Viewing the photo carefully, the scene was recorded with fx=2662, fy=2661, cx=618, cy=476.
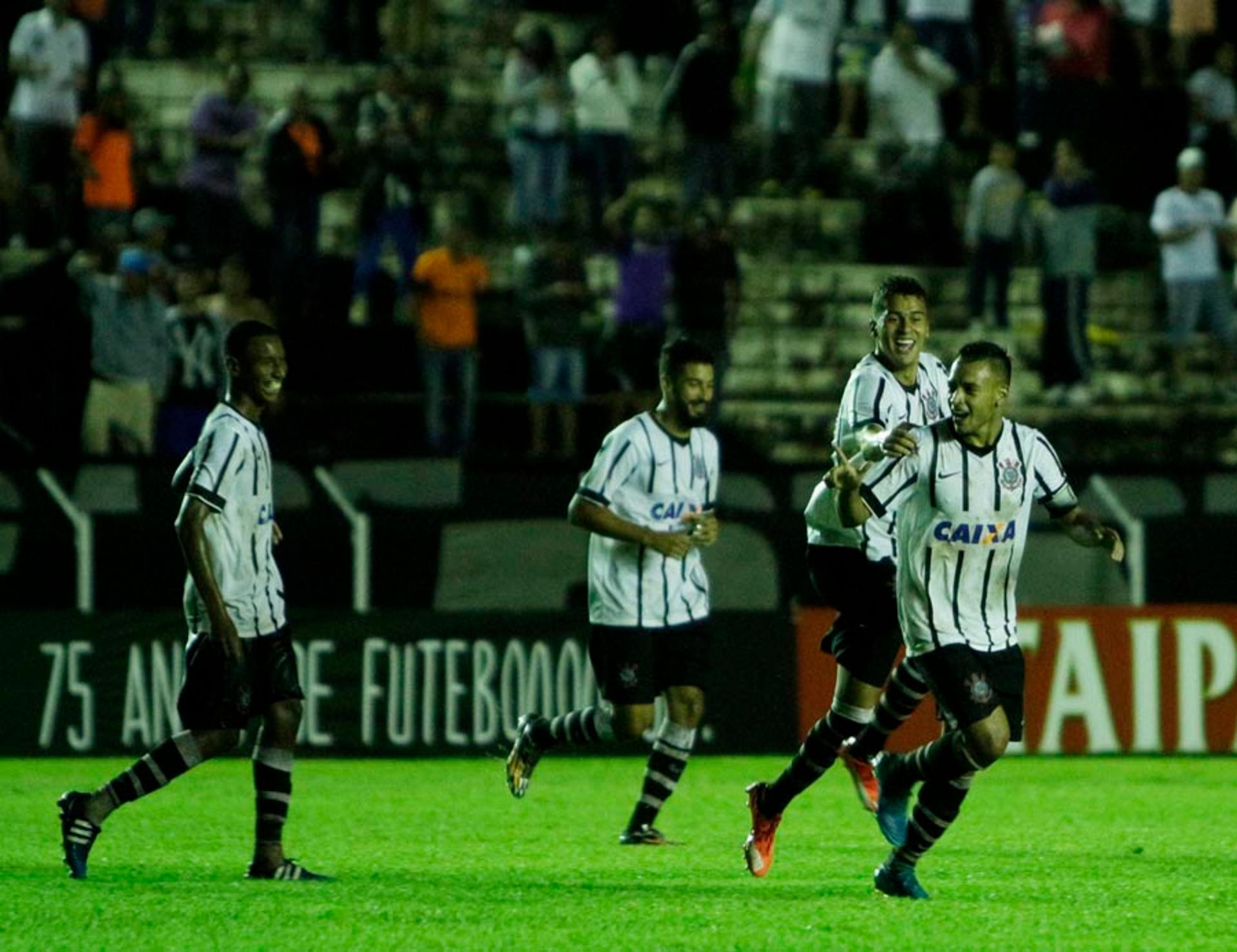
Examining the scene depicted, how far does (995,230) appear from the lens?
18719mm

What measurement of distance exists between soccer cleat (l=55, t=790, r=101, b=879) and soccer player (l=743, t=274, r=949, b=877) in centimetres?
228

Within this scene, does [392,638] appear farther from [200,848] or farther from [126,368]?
Result: [200,848]

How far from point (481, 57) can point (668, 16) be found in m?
1.59

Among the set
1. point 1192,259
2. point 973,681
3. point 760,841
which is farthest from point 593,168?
point 973,681

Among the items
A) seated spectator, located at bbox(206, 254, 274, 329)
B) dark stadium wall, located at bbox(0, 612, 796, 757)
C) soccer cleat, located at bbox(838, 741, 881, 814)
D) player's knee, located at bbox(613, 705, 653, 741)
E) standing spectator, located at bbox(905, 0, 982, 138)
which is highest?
standing spectator, located at bbox(905, 0, 982, 138)

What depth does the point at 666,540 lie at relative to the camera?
1013 centimetres

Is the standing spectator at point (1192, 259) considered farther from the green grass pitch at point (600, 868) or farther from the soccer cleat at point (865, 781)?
the soccer cleat at point (865, 781)

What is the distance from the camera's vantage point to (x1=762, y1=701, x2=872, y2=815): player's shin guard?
9367 millimetres

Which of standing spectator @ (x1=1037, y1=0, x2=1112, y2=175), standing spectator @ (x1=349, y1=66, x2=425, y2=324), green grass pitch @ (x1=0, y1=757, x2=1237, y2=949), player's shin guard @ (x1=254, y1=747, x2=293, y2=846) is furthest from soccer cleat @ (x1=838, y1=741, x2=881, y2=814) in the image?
standing spectator @ (x1=1037, y1=0, x2=1112, y2=175)

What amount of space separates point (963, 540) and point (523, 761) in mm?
3170

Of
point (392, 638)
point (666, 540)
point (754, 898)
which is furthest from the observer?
point (392, 638)

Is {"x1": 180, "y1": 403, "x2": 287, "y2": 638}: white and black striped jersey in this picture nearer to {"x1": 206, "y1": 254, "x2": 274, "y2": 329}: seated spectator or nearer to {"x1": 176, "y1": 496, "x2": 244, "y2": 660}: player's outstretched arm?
{"x1": 176, "y1": 496, "x2": 244, "y2": 660}: player's outstretched arm

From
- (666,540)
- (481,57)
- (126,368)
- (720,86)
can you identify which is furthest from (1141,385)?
(666,540)

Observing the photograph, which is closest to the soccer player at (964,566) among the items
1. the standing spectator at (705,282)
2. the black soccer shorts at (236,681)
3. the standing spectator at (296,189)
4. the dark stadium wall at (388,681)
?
the black soccer shorts at (236,681)
